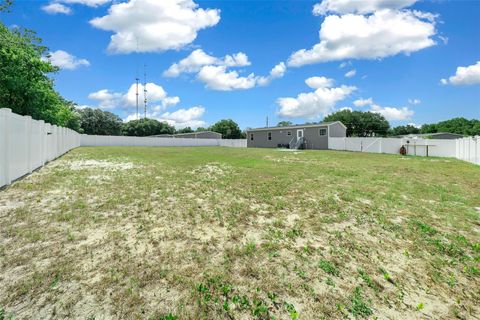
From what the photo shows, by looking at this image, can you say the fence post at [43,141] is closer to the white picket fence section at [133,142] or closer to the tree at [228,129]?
the white picket fence section at [133,142]

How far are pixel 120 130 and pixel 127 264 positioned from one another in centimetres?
6383

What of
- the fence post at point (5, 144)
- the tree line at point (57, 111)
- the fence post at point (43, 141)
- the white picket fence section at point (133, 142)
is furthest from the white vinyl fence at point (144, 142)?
the fence post at point (5, 144)


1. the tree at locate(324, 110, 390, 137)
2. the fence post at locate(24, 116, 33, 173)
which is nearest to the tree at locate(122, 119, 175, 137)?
the tree at locate(324, 110, 390, 137)

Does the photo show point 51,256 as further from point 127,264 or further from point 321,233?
point 321,233

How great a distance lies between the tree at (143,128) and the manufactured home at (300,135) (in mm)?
32364

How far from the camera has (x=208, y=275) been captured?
256 centimetres

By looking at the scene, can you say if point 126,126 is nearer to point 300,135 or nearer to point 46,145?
point 300,135

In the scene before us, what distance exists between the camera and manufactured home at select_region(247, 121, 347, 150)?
28281 mm

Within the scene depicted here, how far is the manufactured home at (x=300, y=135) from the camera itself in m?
28.3

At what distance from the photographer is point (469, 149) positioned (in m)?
14.3

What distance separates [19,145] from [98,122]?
187 ft

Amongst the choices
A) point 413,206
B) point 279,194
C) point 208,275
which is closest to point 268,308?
point 208,275

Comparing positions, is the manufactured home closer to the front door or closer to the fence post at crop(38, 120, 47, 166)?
the front door

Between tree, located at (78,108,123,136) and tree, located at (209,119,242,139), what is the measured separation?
2275 centimetres
